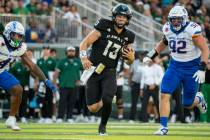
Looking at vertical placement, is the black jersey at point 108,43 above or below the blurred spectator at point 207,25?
above

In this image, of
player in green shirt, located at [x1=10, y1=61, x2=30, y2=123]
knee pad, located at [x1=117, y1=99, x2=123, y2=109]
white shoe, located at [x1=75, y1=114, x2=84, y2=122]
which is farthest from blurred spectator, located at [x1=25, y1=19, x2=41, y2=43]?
knee pad, located at [x1=117, y1=99, x2=123, y2=109]

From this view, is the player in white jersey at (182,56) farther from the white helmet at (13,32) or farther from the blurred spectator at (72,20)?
the blurred spectator at (72,20)

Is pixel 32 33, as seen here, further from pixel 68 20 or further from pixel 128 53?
pixel 128 53

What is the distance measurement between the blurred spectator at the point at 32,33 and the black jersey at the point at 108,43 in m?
9.08

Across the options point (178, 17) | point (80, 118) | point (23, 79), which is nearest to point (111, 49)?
point (178, 17)

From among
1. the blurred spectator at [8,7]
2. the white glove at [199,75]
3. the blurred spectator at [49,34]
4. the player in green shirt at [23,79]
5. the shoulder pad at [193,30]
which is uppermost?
the shoulder pad at [193,30]

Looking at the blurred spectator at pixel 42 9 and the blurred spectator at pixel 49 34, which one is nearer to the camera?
the blurred spectator at pixel 49 34

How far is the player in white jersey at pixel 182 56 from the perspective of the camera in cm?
1381

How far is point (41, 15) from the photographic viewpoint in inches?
910

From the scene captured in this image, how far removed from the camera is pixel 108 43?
13500 mm

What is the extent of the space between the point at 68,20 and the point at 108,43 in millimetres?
9960

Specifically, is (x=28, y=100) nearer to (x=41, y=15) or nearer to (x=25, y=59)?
(x=41, y=15)

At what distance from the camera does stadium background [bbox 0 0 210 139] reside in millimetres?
22625

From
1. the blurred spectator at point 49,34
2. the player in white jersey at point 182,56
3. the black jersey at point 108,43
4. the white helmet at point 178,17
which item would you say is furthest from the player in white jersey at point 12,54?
the blurred spectator at point 49,34
